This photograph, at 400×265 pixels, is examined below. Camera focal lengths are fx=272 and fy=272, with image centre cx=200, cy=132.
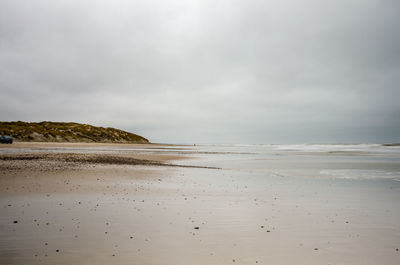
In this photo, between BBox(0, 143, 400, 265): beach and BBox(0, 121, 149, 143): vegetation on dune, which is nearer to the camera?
BBox(0, 143, 400, 265): beach

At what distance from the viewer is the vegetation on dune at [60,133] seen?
80.5 meters

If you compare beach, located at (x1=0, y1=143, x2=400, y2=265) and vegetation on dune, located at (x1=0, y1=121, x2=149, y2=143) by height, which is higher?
vegetation on dune, located at (x1=0, y1=121, x2=149, y2=143)

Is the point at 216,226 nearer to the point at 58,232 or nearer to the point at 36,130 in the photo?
the point at 58,232

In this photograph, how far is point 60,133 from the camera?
8994 cm

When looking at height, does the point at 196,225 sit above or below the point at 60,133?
below

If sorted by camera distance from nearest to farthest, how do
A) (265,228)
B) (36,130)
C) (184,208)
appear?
(265,228) → (184,208) → (36,130)

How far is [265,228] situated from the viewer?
6309 mm

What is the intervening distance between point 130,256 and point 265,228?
318 centimetres

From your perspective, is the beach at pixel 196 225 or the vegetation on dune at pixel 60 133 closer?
the beach at pixel 196 225

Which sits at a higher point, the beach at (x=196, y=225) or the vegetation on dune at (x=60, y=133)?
the vegetation on dune at (x=60, y=133)

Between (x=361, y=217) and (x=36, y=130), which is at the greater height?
(x=36, y=130)

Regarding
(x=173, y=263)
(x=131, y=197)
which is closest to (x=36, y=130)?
(x=131, y=197)

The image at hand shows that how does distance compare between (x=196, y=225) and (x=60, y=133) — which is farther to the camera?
(x=60, y=133)

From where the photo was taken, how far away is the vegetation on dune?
8050 cm
